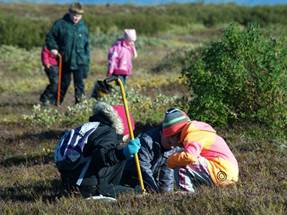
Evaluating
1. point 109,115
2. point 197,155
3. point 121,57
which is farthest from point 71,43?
point 197,155

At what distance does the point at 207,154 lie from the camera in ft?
25.6

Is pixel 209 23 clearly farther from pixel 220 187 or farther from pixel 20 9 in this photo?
pixel 220 187

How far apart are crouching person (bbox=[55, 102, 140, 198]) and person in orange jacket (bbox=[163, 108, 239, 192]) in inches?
20.0

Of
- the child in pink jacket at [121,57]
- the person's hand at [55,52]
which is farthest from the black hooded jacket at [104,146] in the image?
the person's hand at [55,52]

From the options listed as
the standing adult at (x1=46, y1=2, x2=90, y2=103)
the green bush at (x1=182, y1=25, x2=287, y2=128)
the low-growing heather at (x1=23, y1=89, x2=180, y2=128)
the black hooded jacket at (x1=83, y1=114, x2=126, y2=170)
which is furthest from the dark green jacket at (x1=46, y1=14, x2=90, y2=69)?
the black hooded jacket at (x1=83, y1=114, x2=126, y2=170)

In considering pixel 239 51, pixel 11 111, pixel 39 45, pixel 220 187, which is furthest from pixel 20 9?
pixel 220 187

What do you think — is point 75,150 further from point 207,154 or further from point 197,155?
point 207,154

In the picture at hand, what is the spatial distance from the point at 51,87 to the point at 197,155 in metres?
9.55

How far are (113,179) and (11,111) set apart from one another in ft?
29.7

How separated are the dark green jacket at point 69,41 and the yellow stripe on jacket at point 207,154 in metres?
8.66

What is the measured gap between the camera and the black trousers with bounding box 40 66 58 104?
16.5 m

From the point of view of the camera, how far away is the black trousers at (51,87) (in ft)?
54.1

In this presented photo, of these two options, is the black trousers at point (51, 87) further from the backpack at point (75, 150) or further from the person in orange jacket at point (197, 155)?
the person in orange jacket at point (197, 155)

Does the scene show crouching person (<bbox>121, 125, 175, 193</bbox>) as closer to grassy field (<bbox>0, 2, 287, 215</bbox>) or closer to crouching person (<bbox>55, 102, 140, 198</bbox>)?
crouching person (<bbox>55, 102, 140, 198</bbox>)
